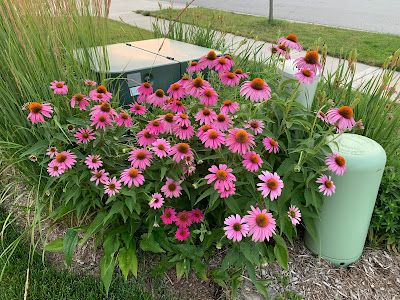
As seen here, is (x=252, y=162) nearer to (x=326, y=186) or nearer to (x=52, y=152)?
(x=326, y=186)

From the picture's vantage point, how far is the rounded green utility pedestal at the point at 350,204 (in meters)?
1.97

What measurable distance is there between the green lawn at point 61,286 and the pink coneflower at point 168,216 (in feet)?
1.30

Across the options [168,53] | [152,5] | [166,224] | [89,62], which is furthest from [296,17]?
[166,224]

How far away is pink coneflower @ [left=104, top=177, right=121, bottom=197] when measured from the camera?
182 centimetres

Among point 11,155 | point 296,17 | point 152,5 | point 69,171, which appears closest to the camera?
point 69,171

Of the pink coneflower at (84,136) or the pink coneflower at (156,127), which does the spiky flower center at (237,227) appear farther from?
the pink coneflower at (84,136)

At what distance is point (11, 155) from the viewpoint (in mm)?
2342

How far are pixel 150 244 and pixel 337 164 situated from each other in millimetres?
901

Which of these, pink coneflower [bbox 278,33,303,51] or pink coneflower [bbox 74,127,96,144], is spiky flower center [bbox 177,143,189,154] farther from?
pink coneflower [bbox 278,33,303,51]

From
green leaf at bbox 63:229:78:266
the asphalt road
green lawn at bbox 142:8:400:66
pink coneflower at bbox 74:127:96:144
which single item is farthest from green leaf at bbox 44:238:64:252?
the asphalt road

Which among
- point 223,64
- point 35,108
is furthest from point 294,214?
point 35,108

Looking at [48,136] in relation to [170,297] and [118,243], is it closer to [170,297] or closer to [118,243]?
[118,243]

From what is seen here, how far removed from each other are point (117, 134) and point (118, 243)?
51cm

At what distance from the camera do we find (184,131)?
6.06 feet
